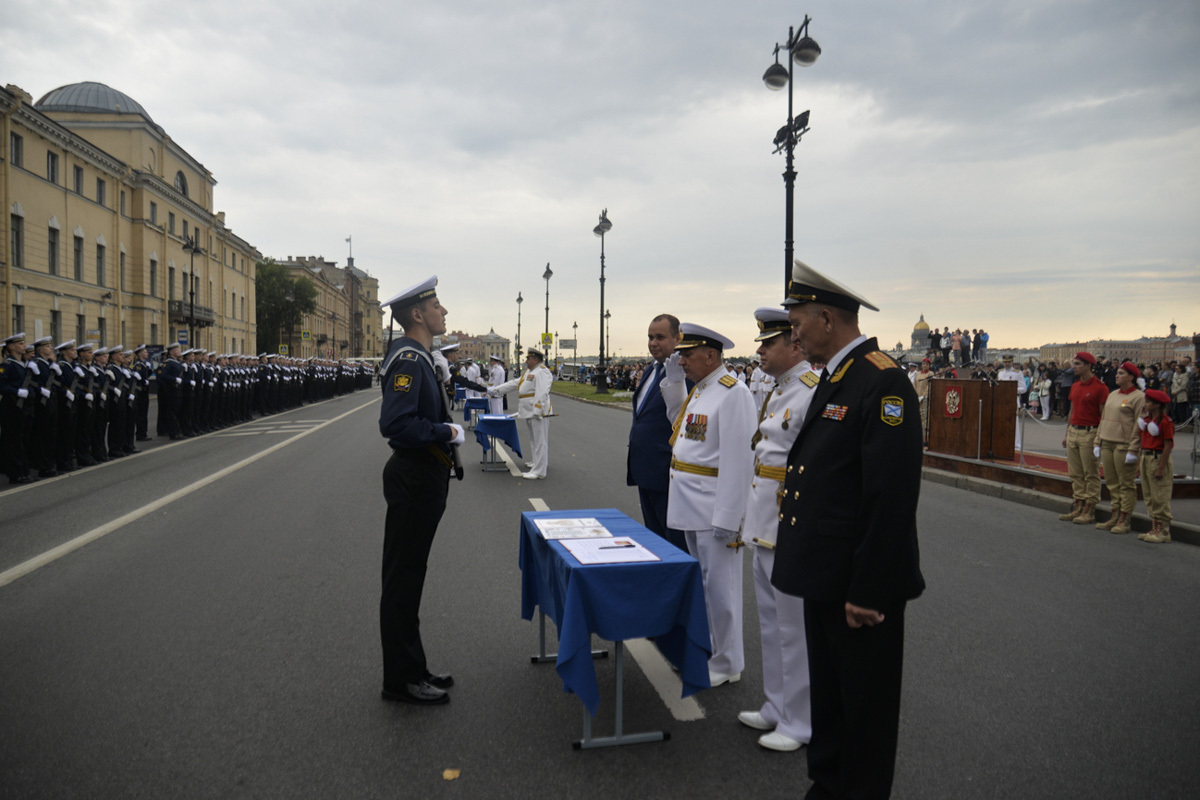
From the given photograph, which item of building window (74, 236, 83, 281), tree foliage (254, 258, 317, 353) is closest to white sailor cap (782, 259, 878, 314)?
building window (74, 236, 83, 281)

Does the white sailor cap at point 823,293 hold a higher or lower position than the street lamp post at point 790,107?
lower

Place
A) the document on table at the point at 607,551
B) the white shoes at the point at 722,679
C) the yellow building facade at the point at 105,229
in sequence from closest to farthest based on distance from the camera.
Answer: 1. the document on table at the point at 607,551
2. the white shoes at the point at 722,679
3. the yellow building facade at the point at 105,229

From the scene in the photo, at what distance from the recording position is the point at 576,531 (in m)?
4.36

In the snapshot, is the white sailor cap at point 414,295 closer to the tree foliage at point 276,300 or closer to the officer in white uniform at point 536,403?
the officer in white uniform at point 536,403

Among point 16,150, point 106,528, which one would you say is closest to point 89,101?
point 16,150

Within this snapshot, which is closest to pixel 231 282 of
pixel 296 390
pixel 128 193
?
pixel 128 193

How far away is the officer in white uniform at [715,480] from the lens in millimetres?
4227

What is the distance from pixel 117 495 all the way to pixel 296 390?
26584mm

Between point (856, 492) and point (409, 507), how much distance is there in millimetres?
2322

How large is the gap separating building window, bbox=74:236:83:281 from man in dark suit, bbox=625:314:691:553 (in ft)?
145

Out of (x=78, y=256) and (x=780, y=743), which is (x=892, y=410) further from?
(x=78, y=256)

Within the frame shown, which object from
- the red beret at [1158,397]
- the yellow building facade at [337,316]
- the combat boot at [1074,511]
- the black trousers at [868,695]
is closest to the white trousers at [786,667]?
the black trousers at [868,695]

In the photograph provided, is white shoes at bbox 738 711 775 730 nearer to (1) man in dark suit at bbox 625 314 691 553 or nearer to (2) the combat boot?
(1) man in dark suit at bbox 625 314 691 553

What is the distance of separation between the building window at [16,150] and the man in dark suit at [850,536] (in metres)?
40.4
